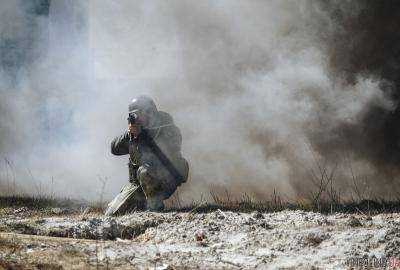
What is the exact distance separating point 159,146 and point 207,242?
8.18 feet

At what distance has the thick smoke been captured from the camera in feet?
35.5

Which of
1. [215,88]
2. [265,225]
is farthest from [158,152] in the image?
[215,88]

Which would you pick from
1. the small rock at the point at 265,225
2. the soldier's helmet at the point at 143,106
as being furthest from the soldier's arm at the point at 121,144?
the small rock at the point at 265,225

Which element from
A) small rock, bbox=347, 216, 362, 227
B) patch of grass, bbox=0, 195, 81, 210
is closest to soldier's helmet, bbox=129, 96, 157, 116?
patch of grass, bbox=0, 195, 81, 210

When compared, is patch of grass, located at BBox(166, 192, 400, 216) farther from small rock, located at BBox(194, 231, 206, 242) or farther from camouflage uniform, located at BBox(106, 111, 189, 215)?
small rock, located at BBox(194, 231, 206, 242)

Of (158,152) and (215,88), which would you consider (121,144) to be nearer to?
(158,152)

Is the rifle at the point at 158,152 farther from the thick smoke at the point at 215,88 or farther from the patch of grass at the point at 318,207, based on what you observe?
the thick smoke at the point at 215,88

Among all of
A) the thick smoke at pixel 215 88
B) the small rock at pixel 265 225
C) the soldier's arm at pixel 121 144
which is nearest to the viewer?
the small rock at pixel 265 225

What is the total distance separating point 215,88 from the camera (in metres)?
11.7

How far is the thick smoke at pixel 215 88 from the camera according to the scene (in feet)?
35.5

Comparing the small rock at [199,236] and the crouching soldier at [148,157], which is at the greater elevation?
the crouching soldier at [148,157]

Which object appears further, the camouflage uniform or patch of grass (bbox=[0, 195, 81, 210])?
patch of grass (bbox=[0, 195, 81, 210])

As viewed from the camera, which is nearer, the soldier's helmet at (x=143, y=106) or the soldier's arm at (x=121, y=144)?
the soldier's helmet at (x=143, y=106)

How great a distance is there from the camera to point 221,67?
1183cm
